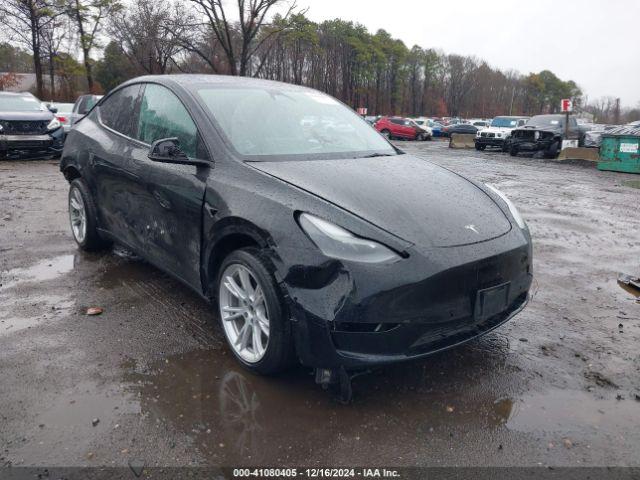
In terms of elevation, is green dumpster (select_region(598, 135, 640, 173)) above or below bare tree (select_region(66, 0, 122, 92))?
below

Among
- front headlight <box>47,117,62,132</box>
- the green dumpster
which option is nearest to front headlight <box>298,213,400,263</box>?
front headlight <box>47,117,62,132</box>

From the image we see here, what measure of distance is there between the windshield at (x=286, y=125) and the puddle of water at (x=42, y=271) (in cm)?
221

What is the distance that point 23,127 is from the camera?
12305 mm

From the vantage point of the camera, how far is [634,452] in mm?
2354

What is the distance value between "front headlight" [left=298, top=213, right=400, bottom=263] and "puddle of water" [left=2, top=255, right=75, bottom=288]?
298cm

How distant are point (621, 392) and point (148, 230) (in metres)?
3.18

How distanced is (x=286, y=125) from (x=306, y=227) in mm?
1293

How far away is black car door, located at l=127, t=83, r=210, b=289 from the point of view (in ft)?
10.5

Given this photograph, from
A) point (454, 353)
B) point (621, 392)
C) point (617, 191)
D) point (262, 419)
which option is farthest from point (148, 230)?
point (617, 191)

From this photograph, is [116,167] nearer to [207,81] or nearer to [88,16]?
[207,81]

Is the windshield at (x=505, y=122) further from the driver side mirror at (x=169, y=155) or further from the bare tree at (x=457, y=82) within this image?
the bare tree at (x=457, y=82)

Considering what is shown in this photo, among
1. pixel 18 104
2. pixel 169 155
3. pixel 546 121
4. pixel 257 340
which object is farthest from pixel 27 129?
pixel 546 121

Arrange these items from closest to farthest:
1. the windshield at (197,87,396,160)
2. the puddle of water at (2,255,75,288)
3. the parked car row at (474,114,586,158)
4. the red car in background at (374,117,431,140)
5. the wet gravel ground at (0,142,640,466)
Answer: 1. the wet gravel ground at (0,142,640,466)
2. the windshield at (197,87,396,160)
3. the puddle of water at (2,255,75,288)
4. the parked car row at (474,114,586,158)
5. the red car in background at (374,117,431,140)

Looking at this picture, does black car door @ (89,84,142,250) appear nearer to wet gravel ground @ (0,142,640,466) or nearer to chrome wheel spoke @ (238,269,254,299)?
wet gravel ground @ (0,142,640,466)
